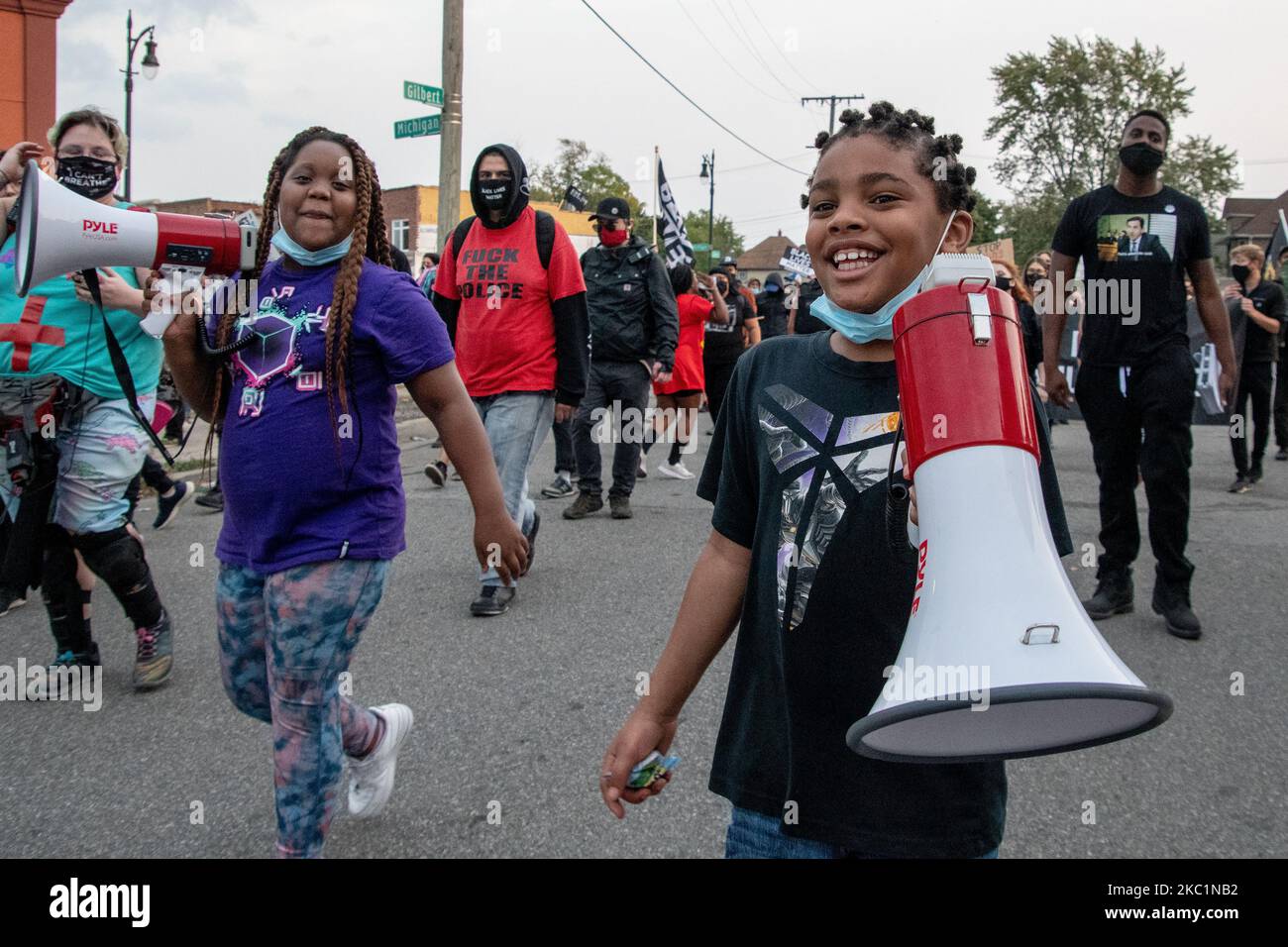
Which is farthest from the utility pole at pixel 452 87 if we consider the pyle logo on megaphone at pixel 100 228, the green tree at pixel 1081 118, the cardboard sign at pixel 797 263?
the green tree at pixel 1081 118

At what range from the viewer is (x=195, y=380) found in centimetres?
262

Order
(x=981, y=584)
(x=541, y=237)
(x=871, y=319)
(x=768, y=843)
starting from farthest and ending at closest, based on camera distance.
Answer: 1. (x=541, y=237)
2. (x=768, y=843)
3. (x=871, y=319)
4. (x=981, y=584)

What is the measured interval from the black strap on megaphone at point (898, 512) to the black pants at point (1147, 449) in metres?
3.69

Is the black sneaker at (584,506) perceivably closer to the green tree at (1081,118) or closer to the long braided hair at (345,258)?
the long braided hair at (345,258)

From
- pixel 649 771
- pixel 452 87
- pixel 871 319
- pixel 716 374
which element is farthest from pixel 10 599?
pixel 452 87

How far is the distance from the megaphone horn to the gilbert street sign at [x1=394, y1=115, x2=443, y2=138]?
8668 millimetres

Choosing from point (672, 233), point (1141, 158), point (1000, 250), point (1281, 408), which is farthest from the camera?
point (672, 233)

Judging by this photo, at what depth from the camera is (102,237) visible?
2359 millimetres

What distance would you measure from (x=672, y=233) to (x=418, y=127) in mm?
2679

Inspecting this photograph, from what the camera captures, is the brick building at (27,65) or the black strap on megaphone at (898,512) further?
the brick building at (27,65)

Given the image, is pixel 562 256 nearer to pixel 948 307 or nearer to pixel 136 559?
pixel 136 559

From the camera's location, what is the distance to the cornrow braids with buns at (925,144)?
1615 mm

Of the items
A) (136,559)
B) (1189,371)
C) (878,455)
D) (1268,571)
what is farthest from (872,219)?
(1268,571)

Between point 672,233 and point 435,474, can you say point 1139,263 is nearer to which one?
point 435,474
